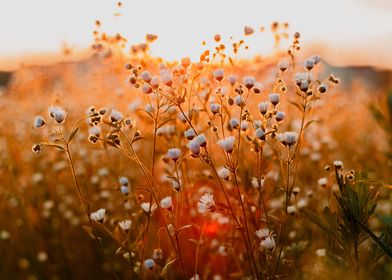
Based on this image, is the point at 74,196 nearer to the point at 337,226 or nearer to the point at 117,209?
the point at 117,209

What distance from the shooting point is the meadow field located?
1.80 meters

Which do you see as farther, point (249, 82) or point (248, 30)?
point (248, 30)

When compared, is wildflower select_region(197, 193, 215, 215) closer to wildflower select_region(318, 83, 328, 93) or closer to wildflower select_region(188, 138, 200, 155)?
wildflower select_region(188, 138, 200, 155)

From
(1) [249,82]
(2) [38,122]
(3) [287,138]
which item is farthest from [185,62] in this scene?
(2) [38,122]

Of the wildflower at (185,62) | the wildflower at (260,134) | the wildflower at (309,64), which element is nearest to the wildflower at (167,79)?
the wildflower at (185,62)

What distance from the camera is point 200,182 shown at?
2918mm

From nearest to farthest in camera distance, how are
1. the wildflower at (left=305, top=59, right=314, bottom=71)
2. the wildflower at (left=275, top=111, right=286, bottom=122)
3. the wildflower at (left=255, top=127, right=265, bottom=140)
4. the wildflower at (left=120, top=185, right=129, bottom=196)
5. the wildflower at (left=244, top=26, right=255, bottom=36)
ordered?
the wildflower at (left=255, top=127, right=265, bottom=140) → the wildflower at (left=275, top=111, right=286, bottom=122) → the wildflower at (left=305, top=59, right=314, bottom=71) → the wildflower at (left=120, top=185, right=129, bottom=196) → the wildflower at (left=244, top=26, right=255, bottom=36)

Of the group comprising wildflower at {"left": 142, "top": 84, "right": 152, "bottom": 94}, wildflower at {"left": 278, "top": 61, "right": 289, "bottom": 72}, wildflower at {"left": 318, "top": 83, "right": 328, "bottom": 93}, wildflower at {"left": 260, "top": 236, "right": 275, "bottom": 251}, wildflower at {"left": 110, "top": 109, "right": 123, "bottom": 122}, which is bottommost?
wildflower at {"left": 260, "top": 236, "right": 275, "bottom": 251}

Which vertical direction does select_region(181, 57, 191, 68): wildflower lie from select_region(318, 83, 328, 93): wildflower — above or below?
above

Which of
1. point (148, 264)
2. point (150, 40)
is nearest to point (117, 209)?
point (150, 40)

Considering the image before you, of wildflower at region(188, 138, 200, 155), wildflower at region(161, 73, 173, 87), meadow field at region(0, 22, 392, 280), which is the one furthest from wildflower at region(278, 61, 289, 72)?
wildflower at region(188, 138, 200, 155)

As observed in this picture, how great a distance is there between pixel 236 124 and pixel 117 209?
6.90ft

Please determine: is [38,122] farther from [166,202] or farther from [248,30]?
[248,30]

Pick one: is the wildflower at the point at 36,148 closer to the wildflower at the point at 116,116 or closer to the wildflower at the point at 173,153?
the wildflower at the point at 116,116
